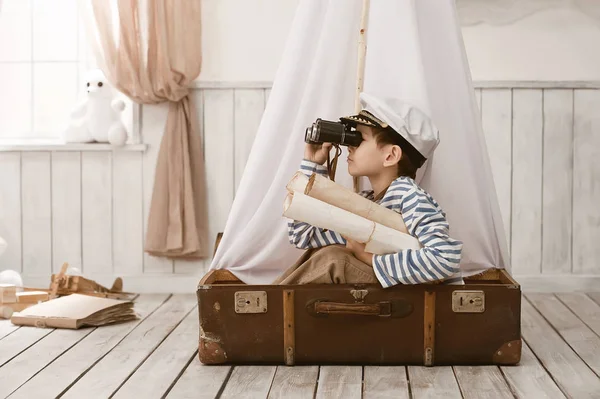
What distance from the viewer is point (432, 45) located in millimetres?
2438

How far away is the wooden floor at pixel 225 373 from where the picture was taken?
1.91 metres

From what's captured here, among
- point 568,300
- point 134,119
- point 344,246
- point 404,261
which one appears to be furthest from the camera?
point 134,119

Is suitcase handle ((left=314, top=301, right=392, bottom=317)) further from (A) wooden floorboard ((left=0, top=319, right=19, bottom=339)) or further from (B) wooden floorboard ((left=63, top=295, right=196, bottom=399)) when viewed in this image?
→ (A) wooden floorboard ((left=0, top=319, right=19, bottom=339))

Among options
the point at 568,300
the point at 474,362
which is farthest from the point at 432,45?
the point at 568,300

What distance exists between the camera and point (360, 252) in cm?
220

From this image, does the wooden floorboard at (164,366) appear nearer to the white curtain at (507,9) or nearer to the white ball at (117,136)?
the white ball at (117,136)

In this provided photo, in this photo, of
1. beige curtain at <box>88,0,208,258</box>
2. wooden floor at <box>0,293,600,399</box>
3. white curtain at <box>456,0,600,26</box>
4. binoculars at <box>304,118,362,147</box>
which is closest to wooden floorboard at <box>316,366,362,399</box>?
wooden floor at <box>0,293,600,399</box>

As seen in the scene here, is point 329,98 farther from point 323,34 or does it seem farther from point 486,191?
point 486,191

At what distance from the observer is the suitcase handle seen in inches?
81.5

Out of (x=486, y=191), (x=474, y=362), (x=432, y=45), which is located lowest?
(x=474, y=362)

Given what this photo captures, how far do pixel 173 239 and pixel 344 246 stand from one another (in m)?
1.20

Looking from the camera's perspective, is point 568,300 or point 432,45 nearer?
point 432,45

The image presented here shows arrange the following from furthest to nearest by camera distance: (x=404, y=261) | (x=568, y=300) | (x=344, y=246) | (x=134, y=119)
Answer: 1. (x=134, y=119)
2. (x=568, y=300)
3. (x=344, y=246)
4. (x=404, y=261)

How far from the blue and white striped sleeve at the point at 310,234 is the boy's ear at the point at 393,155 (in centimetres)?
18
